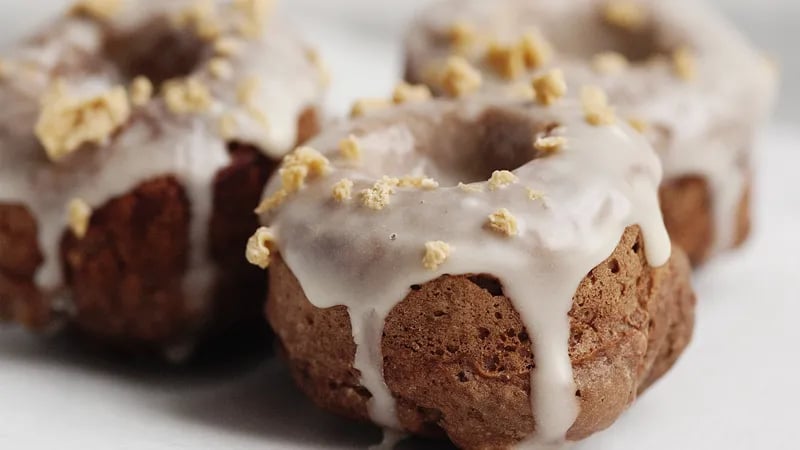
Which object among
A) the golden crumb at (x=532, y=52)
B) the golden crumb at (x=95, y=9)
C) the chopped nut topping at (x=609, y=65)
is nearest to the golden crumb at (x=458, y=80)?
the golden crumb at (x=532, y=52)

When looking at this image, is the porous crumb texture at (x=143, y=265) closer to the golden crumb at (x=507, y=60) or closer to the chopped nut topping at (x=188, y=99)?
the chopped nut topping at (x=188, y=99)

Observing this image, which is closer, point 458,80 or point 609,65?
point 458,80

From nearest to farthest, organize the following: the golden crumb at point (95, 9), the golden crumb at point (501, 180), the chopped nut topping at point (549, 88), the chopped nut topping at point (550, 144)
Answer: the golden crumb at point (501, 180), the chopped nut topping at point (550, 144), the chopped nut topping at point (549, 88), the golden crumb at point (95, 9)

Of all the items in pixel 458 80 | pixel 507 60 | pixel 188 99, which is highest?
pixel 507 60

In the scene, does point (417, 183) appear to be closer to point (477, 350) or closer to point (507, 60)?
point (477, 350)

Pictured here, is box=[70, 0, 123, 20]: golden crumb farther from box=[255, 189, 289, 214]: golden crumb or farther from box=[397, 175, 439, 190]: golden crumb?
box=[397, 175, 439, 190]: golden crumb

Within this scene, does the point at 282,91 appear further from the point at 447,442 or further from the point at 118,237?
the point at 447,442

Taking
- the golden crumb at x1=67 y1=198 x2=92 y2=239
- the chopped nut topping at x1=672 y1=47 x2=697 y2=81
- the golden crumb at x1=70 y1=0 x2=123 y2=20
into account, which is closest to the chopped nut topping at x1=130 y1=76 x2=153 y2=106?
the golden crumb at x1=67 y1=198 x2=92 y2=239

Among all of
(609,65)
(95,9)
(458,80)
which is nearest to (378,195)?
(458,80)
